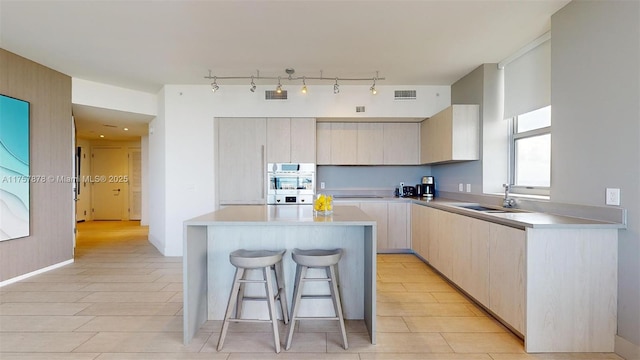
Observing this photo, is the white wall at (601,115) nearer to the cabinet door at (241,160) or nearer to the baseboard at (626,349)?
the baseboard at (626,349)

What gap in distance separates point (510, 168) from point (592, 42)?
5.33ft

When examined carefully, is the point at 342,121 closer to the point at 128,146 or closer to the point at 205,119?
the point at 205,119

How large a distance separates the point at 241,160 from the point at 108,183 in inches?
239

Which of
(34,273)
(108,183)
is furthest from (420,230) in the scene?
(108,183)

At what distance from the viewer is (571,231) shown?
2.04m

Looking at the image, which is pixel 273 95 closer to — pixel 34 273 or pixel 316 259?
pixel 316 259

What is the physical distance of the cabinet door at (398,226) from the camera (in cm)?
456

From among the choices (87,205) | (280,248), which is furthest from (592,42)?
(87,205)

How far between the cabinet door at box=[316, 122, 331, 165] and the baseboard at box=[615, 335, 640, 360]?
12.2 ft

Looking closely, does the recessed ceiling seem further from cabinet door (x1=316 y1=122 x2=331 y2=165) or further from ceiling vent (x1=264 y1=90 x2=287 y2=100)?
cabinet door (x1=316 y1=122 x2=331 y2=165)

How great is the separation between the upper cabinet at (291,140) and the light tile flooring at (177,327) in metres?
2.11

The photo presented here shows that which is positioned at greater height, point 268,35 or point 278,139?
point 268,35

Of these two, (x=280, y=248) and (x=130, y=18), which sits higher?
(x=130, y=18)

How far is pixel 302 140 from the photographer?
15.1 feet
